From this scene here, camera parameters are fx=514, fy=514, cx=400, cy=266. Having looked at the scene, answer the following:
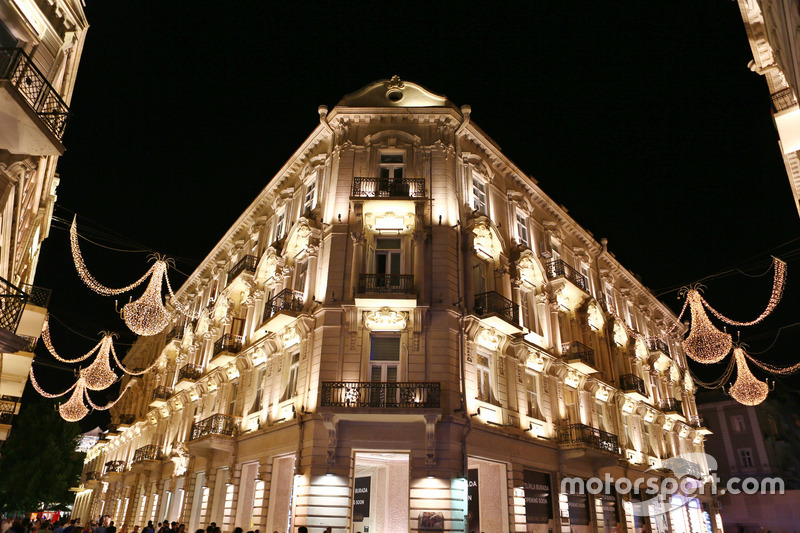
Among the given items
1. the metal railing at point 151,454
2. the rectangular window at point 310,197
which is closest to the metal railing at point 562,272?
the rectangular window at point 310,197

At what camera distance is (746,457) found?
4831cm

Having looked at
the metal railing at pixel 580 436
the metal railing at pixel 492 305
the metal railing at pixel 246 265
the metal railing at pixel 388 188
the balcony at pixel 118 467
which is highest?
the metal railing at pixel 388 188

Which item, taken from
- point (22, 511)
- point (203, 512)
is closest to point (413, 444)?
point (203, 512)

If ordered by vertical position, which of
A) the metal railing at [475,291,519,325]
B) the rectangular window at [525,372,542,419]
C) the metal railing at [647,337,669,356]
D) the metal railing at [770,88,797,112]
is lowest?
the rectangular window at [525,372,542,419]

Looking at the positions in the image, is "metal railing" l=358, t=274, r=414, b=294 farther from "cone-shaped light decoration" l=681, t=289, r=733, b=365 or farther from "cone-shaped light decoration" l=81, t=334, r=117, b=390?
"cone-shaped light decoration" l=81, t=334, r=117, b=390

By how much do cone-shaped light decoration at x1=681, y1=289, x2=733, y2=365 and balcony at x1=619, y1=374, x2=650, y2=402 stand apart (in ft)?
23.8

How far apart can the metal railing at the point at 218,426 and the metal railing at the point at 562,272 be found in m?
16.8

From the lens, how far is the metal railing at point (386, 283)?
62.6 ft

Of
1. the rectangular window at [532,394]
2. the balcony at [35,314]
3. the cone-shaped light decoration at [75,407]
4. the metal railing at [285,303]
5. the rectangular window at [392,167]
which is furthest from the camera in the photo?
the cone-shaped light decoration at [75,407]

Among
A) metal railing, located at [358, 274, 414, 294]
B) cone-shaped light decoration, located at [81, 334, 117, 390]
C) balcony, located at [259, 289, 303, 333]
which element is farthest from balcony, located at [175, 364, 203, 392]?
metal railing, located at [358, 274, 414, 294]

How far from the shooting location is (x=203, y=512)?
2377 cm

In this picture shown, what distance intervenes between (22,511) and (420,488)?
46.0m

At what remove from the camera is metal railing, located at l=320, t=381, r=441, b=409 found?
17031 mm

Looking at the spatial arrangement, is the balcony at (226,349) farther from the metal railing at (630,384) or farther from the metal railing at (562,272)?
the metal railing at (630,384)
